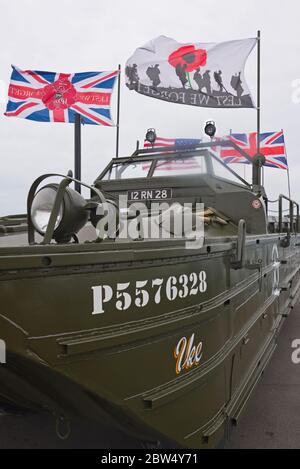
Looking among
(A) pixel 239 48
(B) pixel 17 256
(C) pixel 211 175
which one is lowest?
(B) pixel 17 256

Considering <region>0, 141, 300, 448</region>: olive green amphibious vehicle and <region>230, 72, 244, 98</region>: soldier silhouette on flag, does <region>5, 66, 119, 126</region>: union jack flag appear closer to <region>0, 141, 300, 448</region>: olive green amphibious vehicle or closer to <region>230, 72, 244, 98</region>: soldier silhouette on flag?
<region>230, 72, 244, 98</region>: soldier silhouette on flag

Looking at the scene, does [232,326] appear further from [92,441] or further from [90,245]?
[90,245]

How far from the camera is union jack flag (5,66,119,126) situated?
9.84m

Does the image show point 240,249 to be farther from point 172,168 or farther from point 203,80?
point 203,80

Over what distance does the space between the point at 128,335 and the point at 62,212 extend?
0.64 meters

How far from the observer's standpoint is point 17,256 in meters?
1.59

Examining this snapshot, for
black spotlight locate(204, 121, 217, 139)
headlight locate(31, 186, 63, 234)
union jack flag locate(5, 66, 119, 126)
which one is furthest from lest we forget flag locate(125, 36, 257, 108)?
headlight locate(31, 186, 63, 234)

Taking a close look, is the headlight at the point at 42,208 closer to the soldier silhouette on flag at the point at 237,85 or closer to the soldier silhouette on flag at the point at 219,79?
the soldier silhouette on flag at the point at 237,85

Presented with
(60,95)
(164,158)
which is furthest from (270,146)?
(164,158)

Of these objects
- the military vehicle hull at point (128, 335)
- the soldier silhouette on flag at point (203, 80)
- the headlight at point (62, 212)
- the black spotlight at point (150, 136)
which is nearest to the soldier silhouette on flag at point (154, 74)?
the soldier silhouette on flag at point (203, 80)

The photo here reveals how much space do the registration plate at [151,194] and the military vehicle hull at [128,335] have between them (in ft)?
5.22

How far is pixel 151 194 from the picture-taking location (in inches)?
177
